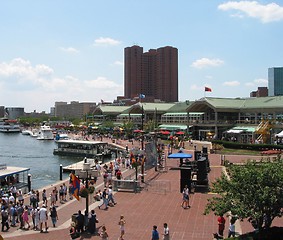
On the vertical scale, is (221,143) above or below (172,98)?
below

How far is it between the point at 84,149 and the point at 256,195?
5082 centimetres

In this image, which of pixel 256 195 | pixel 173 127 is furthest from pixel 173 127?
pixel 256 195

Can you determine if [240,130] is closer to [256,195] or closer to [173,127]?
[173,127]

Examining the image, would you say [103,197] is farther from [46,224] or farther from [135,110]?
[135,110]

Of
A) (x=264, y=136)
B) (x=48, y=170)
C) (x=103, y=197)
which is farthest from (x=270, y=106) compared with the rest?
(x=103, y=197)

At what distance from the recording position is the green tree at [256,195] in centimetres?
1287

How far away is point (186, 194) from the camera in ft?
71.8

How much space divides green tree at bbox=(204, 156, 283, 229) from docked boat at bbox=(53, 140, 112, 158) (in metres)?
44.8

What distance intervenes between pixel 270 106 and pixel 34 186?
142ft

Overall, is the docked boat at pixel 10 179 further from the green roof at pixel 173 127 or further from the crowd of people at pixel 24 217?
the green roof at pixel 173 127

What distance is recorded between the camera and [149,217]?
20031 mm

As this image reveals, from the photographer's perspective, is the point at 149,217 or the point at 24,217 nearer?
the point at 24,217

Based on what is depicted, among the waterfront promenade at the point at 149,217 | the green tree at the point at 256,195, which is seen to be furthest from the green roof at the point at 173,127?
the green tree at the point at 256,195

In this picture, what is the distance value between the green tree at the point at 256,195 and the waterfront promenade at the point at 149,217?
3.66 metres
